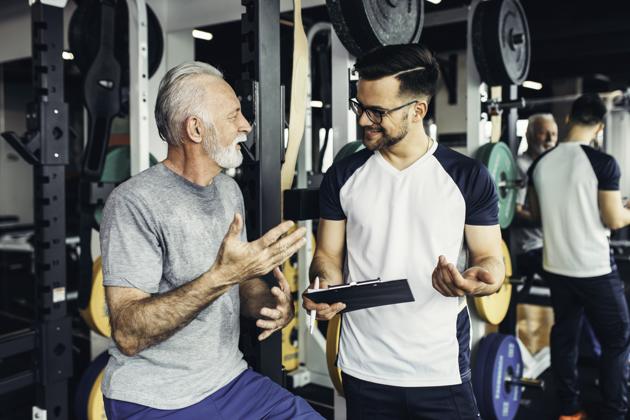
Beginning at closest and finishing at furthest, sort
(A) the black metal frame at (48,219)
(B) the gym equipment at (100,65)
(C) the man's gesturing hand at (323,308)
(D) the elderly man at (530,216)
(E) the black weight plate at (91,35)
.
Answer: (C) the man's gesturing hand at (323,308), (A) the black metal frame at (48,219), (B) the gym equipment at (100,65), (E) the black weight plate at (91,35), (D) the elderly man at (530,216)

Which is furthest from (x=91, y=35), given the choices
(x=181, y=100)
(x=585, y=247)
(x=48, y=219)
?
(x=585, y=247)

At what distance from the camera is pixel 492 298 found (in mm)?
2465

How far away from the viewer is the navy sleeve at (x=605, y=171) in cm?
244

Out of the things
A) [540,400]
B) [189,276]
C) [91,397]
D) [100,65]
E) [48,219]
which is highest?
[100,65]

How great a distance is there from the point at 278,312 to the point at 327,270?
0.68 ft

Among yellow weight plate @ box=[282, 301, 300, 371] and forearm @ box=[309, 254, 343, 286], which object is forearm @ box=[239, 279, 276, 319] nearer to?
forearm @ box=[309, 254, 343, 286]

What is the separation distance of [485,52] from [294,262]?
5.59ft

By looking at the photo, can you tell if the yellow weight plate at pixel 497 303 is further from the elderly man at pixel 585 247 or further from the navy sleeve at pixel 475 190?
the navy sleeve at pixel 475 190

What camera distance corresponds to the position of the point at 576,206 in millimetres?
2541

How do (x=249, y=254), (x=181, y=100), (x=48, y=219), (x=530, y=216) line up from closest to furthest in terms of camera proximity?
(x=249, y=254)
(x=181, y=100)
(x=48, y=219)
(x=530, y=216)

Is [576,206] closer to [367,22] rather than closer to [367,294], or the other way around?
[367,22]

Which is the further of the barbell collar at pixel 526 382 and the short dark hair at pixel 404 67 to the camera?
the barbell collar at pixel 526 382

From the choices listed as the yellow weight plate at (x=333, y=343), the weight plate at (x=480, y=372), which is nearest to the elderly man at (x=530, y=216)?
the weight plate at (x=480, y=372)

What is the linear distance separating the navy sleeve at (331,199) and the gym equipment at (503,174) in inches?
46.0
